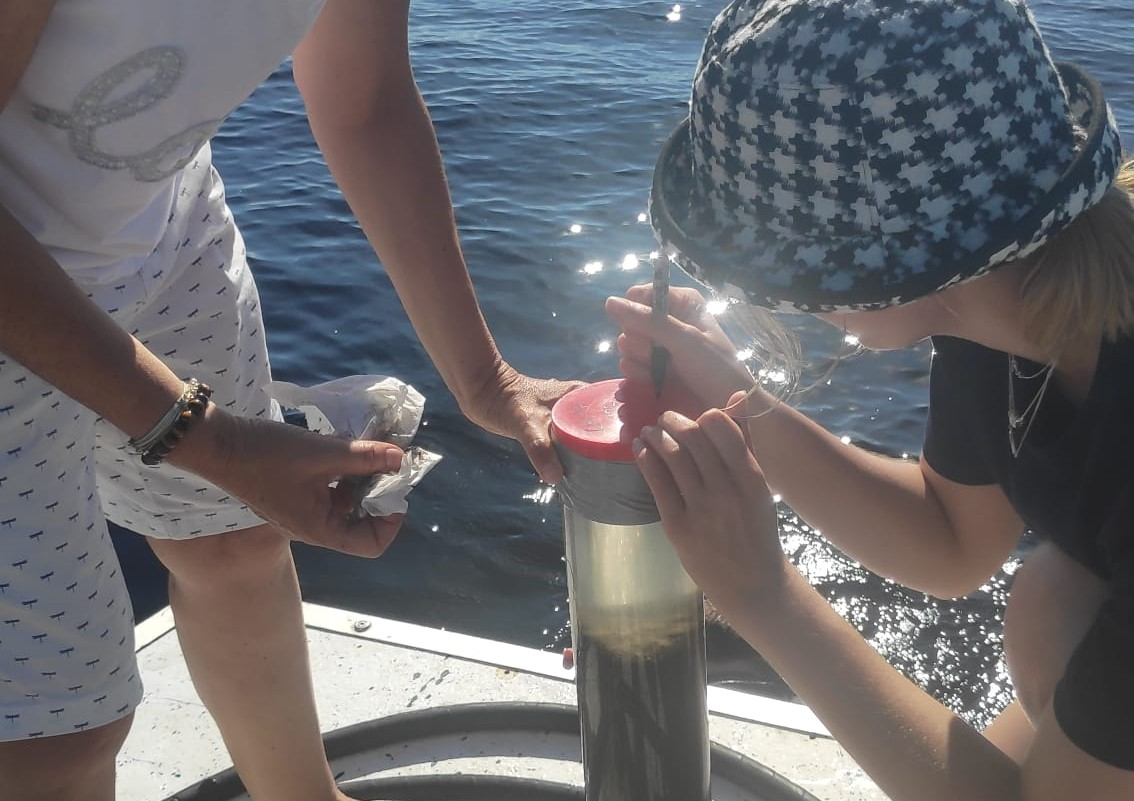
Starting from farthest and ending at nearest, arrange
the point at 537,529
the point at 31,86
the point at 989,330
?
1. the point at 537,529
2. the point at 989,330
3. the point at 31,86

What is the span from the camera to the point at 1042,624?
1.71 meters

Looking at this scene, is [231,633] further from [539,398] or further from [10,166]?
[10,166]

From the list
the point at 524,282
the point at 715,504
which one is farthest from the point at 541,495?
the point at 715,504

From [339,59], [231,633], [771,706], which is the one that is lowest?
[771,706]

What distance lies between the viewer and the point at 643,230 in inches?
243

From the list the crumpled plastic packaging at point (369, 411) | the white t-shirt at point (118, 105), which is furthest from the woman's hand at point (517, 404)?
the white t-shirt at point (118, 105)

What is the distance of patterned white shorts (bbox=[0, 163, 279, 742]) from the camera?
1.35 metres

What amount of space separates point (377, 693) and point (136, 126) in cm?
143

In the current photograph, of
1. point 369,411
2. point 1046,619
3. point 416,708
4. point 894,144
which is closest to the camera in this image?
point 894,144

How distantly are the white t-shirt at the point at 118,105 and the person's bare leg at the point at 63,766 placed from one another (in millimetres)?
625

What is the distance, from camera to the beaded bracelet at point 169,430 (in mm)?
1282

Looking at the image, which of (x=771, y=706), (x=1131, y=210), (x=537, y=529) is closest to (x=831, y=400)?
(x=537, y=529)

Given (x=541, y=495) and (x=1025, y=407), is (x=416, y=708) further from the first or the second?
(x=541, y=495)

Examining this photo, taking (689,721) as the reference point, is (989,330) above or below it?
above
